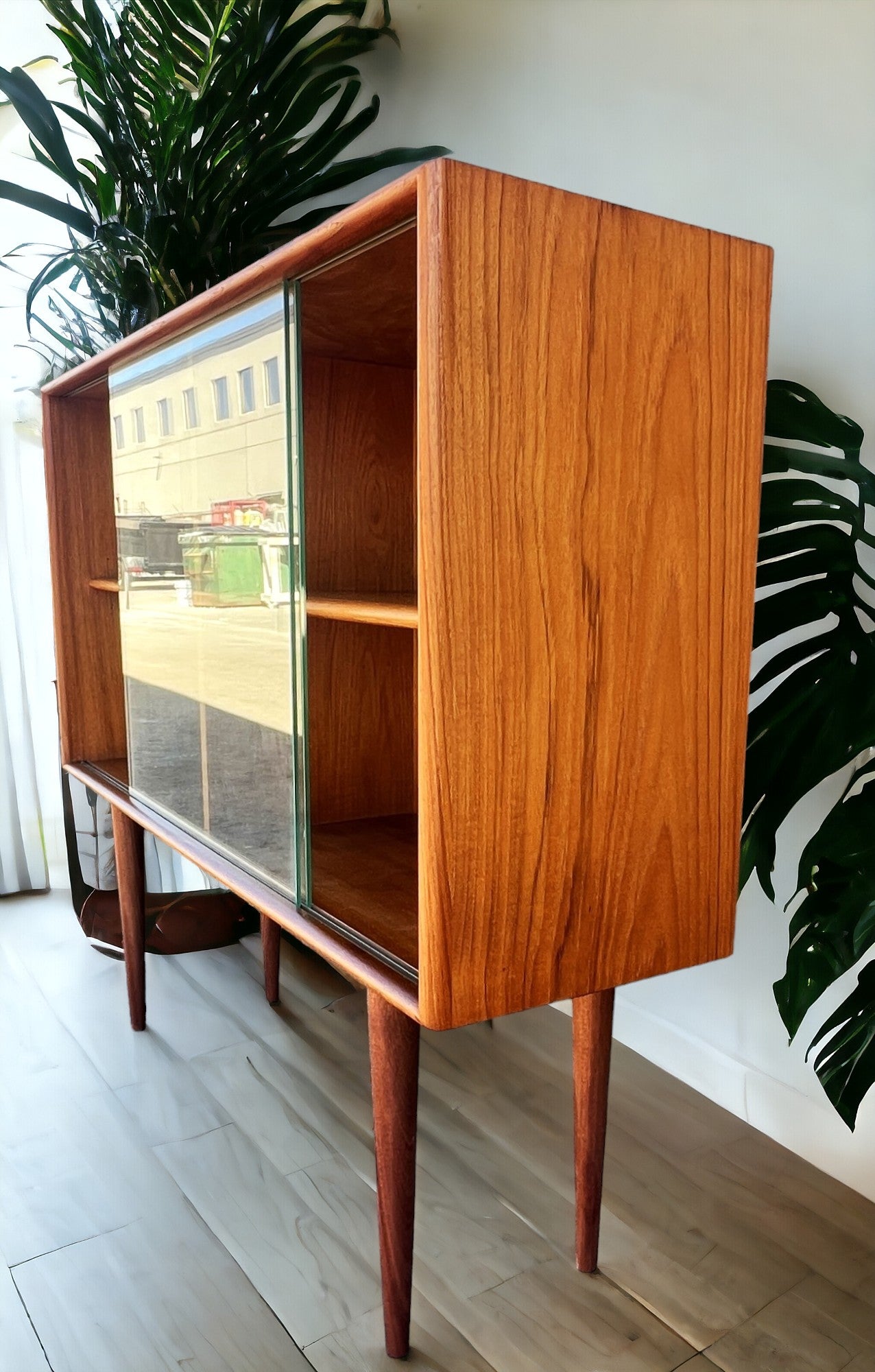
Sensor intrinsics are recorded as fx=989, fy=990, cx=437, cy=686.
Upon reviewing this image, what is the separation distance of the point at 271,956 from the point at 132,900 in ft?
1.03

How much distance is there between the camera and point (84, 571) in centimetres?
205

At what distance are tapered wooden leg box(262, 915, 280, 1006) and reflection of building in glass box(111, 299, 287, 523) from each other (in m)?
0.88

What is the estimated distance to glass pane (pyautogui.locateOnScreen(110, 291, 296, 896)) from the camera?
1169 mm

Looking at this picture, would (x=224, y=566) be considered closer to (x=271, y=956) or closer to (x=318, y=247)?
(x=318, y=247)

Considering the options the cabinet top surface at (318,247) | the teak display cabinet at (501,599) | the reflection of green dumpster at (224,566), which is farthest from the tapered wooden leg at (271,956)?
the cabinet top surface at (318,247)

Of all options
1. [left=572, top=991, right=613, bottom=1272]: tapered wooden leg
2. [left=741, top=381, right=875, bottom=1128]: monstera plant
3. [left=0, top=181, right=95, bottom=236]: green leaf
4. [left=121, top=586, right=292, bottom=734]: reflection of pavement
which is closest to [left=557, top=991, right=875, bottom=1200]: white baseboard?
[left=572, top=991, right=613, bottom=1272]: tapered wooden leg

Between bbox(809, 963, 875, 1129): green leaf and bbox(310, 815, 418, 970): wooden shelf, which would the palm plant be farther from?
bbox(809, 963, 875, 1129): green leaf

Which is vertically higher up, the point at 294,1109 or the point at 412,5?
the point at 412,5

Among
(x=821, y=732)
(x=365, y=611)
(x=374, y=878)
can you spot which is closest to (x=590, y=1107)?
(x=374, y=878)

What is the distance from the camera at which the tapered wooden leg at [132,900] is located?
186 centimetres

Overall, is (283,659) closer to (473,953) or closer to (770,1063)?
(473,953)

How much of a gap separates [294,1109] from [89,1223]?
1.22 ft

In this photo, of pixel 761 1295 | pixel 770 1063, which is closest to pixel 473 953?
pixel 761 1295

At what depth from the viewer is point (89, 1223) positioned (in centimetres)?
142
